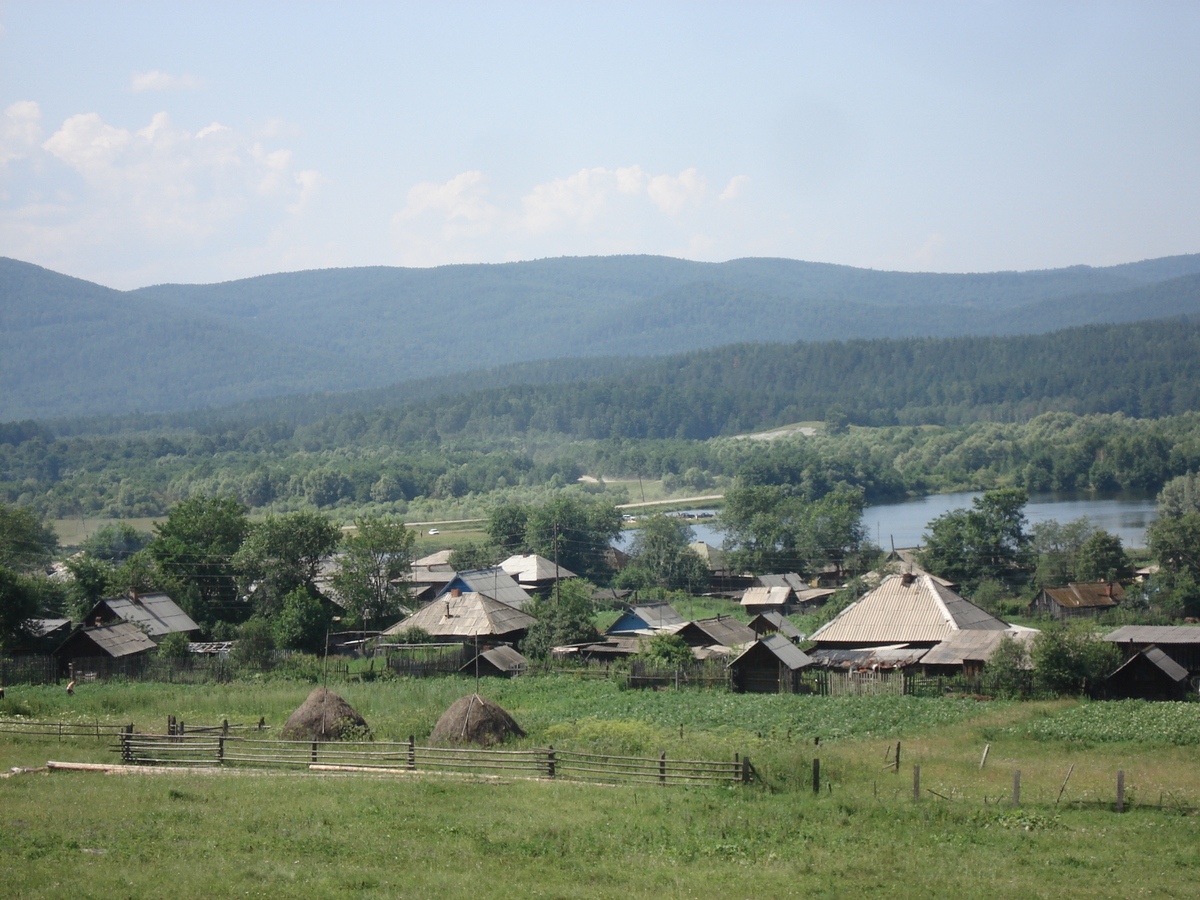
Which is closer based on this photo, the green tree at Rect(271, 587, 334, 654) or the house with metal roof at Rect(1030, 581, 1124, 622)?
the green tree at Rect(271, 587, 334, 654)

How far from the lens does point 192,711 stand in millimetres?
33969

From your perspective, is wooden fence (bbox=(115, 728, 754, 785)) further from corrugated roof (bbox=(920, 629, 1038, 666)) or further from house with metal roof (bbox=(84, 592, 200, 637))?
house with metal roof (bbox=(84, 592, 200, 637))

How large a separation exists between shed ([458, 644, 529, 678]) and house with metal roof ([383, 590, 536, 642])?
8.01 ft

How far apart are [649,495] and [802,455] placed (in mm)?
25798

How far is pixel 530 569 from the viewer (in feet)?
240

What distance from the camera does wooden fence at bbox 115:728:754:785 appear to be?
22.2 metres

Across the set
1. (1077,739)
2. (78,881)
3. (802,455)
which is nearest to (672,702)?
(1077,739)

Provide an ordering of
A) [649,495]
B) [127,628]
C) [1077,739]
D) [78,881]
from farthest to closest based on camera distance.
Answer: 1. [649,495]
2. [127,628]
3. [1077,739]
4. [78,881]

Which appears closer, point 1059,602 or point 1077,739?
point 1077,739

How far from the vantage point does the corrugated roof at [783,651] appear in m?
37.3

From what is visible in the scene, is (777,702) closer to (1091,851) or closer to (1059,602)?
(1091,851)

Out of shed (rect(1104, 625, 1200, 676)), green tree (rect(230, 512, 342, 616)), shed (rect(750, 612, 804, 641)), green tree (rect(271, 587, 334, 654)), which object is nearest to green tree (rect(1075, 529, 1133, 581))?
shed (rect(750, 612, 804, 641))

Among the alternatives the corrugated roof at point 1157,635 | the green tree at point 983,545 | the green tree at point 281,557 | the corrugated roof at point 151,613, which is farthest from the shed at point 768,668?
the green tree at point 983,545

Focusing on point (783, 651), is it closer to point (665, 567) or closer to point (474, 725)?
point (474, 725)
